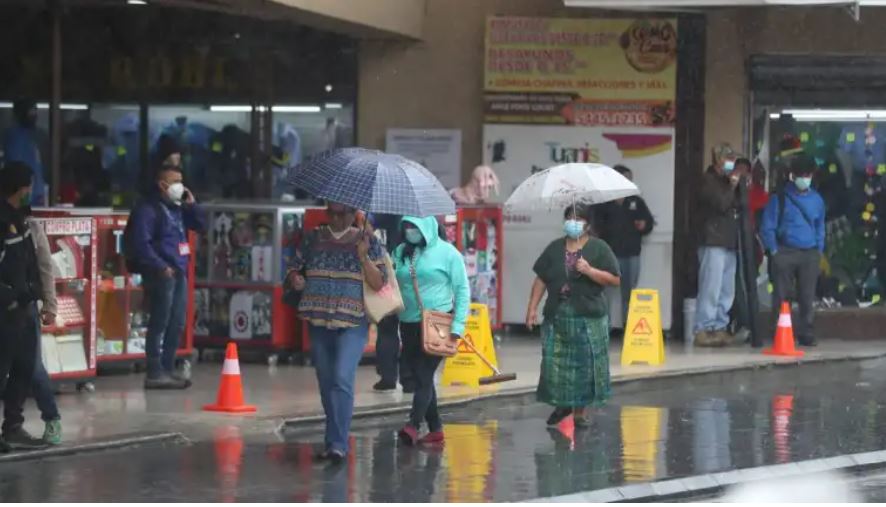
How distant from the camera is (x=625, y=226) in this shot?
1997 cm

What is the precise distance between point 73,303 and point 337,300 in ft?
13.6

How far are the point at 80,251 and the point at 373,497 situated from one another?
5.34m

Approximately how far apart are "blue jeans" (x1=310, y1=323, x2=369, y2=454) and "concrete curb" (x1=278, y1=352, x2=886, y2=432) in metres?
1.68

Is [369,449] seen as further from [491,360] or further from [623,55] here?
[623,55]

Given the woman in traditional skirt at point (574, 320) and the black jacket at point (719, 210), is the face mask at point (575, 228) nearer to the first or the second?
the woman in traditional skirt at point (574, 320)

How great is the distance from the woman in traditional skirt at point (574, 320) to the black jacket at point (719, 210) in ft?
19.1

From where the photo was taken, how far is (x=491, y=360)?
16266 mm

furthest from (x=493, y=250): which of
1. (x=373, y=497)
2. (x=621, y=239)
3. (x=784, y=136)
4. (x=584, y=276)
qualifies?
(x=373, y=497)

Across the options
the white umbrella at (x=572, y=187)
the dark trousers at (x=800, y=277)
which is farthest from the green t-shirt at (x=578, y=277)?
the dark trousers at (x=800, y=277)

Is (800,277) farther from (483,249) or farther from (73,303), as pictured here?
(73,303)

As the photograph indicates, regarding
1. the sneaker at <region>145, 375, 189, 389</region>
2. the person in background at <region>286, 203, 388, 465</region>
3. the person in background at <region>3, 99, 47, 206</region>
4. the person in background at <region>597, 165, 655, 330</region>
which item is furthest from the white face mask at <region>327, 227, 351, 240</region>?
the person in background at <region>597, 165, 655, 330</region>

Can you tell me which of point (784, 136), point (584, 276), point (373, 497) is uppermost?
point (784, 136)

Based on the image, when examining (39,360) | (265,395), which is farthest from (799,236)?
(39,360)

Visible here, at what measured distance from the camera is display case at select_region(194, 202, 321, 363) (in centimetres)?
1742
